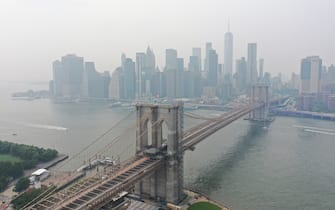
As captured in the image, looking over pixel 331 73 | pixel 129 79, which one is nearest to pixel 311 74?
pixel 331 73

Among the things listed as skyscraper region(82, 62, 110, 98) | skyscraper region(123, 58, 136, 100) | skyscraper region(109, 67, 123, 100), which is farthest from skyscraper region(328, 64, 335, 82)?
skyscraper region(82, 62, 110, 98)

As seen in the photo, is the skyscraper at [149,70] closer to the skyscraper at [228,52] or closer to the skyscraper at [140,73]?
the skyscraper at [140,73]

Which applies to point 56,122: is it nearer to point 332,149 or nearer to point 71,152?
point 71,152

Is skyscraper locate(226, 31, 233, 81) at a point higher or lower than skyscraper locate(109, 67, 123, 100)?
higher

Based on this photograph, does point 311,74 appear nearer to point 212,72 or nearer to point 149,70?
point 212,72

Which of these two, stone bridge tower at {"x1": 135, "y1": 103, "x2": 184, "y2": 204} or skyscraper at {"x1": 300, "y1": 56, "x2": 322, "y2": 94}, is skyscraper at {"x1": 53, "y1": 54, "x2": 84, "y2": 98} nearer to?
skyscraper at {"x1": 300, "y1": 56, "x2": 322, "y2": 94}

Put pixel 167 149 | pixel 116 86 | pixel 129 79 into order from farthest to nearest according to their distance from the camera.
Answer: pixel 129 79 → pixel 116 86 → pixel 167 149

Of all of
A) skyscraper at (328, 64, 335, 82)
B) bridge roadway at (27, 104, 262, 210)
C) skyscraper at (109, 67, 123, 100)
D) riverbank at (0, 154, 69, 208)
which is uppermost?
skyscraper at (328, 64, 335, 82)
